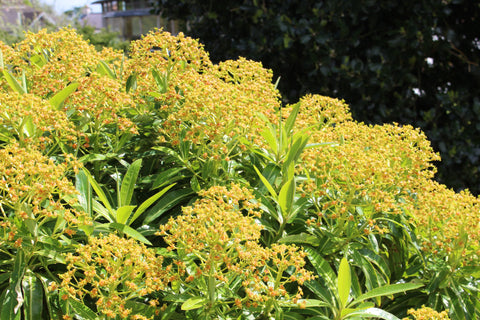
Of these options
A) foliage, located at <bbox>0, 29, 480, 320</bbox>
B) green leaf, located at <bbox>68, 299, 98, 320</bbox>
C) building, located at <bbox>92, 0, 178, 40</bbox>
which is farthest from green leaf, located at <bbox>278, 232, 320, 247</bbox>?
building, located at <bbox>92, 0, 178, 40</bbox>

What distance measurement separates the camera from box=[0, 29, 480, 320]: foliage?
1665 mm

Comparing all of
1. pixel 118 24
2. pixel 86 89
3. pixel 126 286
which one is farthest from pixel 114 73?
pixel 118 24

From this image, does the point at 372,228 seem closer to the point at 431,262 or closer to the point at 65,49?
the point at 431,262

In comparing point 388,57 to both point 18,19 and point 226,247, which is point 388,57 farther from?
point 18,19

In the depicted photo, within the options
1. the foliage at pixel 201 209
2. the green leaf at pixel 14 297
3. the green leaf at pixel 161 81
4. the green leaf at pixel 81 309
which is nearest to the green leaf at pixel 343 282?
the foliage at pixel 201 209

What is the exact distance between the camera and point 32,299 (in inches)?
66.5

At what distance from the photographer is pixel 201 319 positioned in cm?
170

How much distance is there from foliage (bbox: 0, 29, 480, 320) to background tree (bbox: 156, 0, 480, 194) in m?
3.74

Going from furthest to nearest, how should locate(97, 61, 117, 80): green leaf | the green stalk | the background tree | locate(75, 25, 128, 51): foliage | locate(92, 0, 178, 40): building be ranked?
locate(92, 0, 178, 40): building, locate(75, 25, 128, 51): foliage, the background tree, locate(97, 61, 117, 80): green leaf, the green stalk

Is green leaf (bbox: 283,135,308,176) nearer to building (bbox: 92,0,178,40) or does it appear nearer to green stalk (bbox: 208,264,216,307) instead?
green stalk (bbox: 208,264,216,307)

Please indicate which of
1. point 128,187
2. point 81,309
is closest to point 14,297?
point 81,309

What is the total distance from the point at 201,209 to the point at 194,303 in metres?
0.32

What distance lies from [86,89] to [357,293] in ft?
4.94

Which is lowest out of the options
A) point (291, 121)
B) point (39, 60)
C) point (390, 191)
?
point (390, 191)
